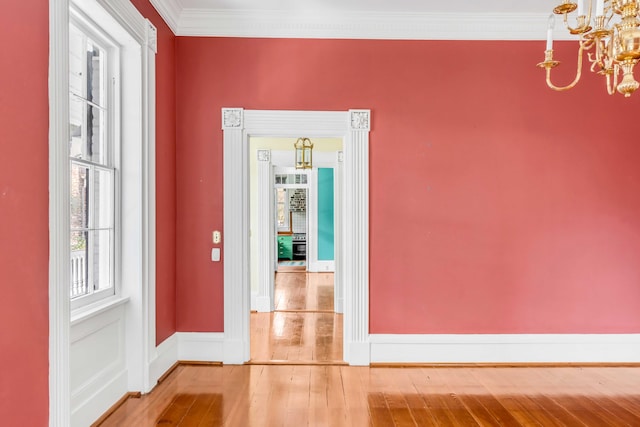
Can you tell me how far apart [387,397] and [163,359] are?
1.85 m

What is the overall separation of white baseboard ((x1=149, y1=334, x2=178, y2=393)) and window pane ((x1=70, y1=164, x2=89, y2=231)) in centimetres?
124

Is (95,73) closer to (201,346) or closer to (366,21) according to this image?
(366,21)

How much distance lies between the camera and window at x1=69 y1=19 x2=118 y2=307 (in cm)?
248

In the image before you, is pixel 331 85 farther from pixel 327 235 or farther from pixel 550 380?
pixel 327 235

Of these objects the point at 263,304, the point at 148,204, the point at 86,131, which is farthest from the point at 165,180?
the point at 263,304

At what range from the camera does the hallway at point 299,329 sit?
12.4ft

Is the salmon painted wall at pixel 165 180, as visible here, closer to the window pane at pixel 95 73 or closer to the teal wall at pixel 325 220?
the window pane at pixel 95 73

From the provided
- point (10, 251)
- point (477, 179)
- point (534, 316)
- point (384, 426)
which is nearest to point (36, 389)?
point (10, 251)

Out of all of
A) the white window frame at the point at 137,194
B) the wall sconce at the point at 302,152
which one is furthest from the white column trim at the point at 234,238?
the wall sconce at the point at 302,152

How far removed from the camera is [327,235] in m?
9.05

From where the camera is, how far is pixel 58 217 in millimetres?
1918

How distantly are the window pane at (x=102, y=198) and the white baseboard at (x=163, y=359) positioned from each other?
113 cm

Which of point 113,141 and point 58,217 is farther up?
point 113,141

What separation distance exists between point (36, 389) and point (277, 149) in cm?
510
